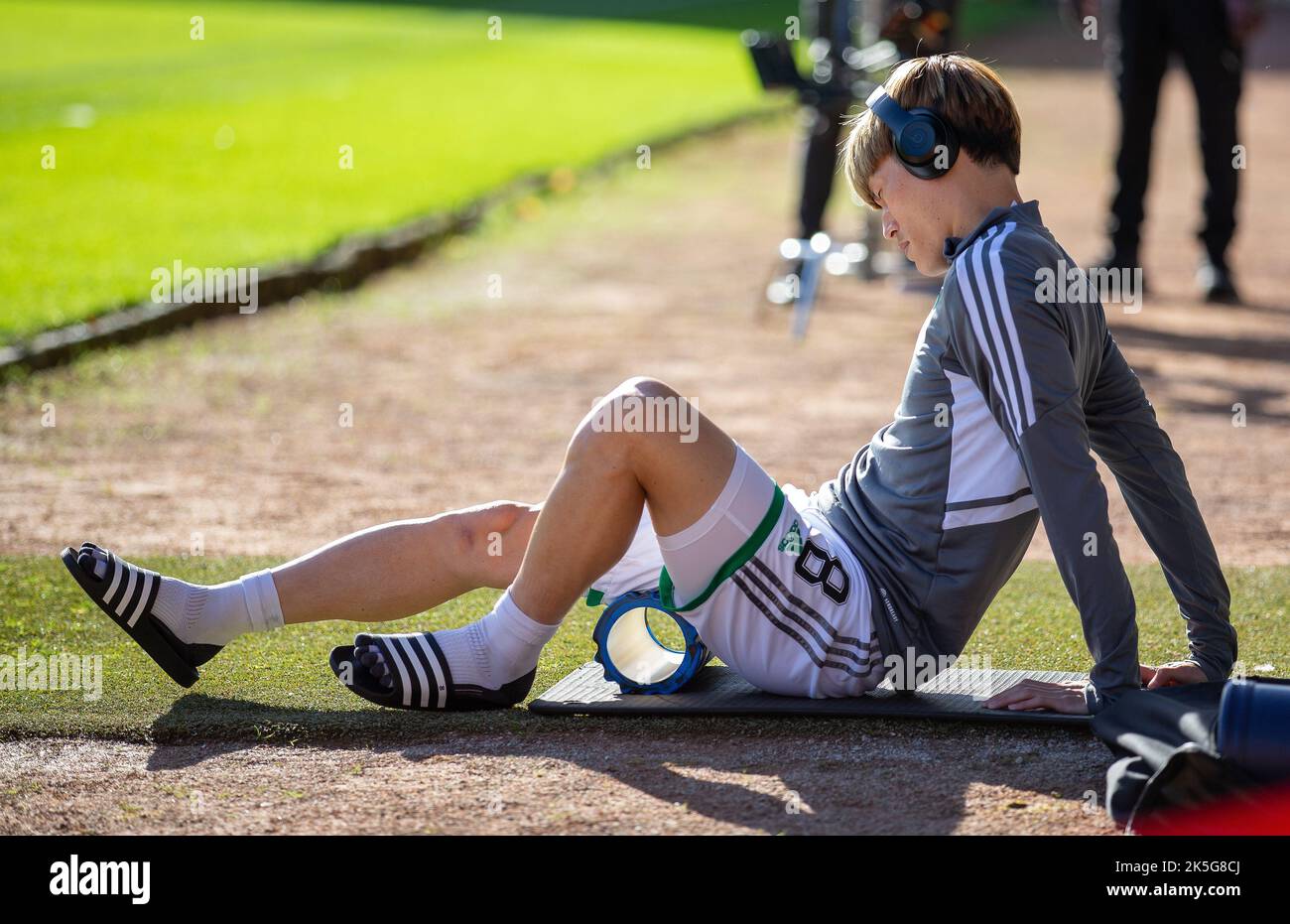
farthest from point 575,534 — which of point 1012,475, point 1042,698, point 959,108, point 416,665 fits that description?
point 959,108

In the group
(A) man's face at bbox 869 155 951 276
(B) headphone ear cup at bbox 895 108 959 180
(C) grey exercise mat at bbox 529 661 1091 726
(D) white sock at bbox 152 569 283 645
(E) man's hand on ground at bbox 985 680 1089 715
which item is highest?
(B) headphone ear cup at bbox 895 108 959 180

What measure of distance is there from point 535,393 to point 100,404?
1735 millimetres

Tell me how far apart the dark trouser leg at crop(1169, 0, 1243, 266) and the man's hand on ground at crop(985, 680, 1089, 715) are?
567 centimetres

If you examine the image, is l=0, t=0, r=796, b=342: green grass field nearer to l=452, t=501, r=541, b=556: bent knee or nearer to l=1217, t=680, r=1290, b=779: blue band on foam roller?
l=452, t=501, r=541, b=556: bent knee

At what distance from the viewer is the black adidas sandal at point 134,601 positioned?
3334 mm

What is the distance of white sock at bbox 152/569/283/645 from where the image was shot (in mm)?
3391

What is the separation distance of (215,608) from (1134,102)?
6235 millimetres

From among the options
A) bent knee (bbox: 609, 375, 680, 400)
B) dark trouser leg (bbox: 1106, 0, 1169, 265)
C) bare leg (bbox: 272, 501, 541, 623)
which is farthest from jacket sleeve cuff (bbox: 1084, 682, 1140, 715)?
dark trouser leg (bbox: 1106, 0, 1169, 265)

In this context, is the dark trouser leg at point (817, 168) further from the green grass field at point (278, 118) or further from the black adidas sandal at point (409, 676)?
the black adidas sandal at point (409, 676)

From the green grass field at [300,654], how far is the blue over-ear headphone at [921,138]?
3.51 feet

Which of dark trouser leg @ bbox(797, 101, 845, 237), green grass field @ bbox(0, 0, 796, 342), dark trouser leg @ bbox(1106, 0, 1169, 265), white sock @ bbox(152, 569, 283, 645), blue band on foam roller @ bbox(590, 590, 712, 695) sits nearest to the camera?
blue band on foam roller @ bbox(590, 590, 712, 695)
